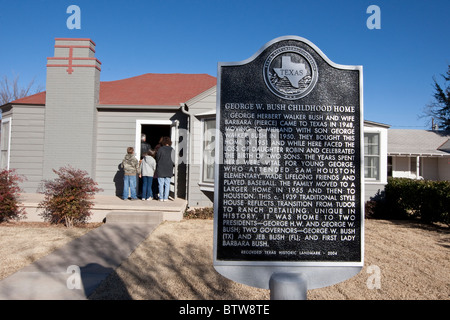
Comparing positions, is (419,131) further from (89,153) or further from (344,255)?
(344,255)

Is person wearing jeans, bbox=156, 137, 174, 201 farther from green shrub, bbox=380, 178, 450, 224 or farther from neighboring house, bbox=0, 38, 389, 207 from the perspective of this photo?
green shrub, bbox=380, 178, 450, 224

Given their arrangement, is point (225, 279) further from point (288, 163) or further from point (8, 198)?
point (8, 198)

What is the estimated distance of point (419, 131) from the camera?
2608cm

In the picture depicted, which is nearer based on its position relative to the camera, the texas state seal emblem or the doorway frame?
the texas state seal emblem

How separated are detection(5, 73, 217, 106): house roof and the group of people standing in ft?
7.26

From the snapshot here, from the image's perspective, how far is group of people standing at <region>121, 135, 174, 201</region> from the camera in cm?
975

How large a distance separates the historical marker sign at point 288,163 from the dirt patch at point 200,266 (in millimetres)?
1874

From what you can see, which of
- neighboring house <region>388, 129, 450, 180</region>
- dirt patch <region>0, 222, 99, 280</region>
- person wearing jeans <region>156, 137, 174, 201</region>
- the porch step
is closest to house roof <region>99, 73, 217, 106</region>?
person wearing jeans <region>156, 137, 174, 201</region>

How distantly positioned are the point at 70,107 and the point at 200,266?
26.1ft

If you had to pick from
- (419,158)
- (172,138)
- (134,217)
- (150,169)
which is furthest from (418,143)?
(134,217)

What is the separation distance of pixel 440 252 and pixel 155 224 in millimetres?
6203

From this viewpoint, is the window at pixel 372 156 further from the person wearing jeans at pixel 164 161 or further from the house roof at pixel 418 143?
the house roof at pixel 418 143

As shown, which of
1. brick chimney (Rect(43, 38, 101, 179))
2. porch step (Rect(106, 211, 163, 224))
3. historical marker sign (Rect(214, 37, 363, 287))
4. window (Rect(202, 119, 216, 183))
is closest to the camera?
historical marker sign (Rect(214, 37, 363, 287))
